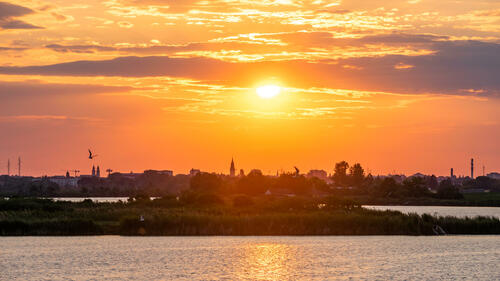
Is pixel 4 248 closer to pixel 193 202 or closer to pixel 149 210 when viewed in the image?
pixel 149 210

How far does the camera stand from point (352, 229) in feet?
245

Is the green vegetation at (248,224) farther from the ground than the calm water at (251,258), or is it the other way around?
the green vegetation at (248,224)

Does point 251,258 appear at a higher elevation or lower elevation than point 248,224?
lower

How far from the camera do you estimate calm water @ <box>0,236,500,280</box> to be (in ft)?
164

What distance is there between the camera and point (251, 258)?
2340 inches

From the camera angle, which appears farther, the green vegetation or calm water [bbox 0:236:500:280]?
the green vegetation

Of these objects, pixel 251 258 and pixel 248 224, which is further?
pixel 248 224

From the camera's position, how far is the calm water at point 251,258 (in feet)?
164

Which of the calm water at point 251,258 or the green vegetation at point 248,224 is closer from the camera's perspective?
the calm water at point 251,258

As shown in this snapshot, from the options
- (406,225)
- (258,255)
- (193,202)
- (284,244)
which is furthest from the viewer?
(193,202)

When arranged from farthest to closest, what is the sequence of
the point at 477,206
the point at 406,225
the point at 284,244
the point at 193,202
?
the point at 477,206
the point at 193,202
the point at 406,225
the point at 284,244

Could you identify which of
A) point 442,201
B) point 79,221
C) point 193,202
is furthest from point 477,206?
point 79,221

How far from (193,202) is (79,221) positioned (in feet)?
109

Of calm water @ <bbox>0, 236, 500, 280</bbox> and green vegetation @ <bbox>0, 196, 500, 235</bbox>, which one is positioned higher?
green vegetation @ <bbox>0, 196, 500, 235</bbox>
